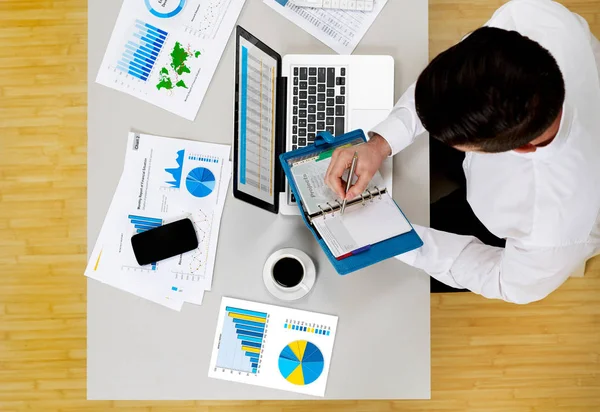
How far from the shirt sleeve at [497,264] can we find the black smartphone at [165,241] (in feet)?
1.54

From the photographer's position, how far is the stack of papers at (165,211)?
115cm

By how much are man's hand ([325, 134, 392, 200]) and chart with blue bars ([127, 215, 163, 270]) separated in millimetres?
411

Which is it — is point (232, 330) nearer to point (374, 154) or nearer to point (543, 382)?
point (374, 154)

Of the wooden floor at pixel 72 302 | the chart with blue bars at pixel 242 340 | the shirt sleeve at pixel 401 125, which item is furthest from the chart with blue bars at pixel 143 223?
the wooden floor at pixel 72 302

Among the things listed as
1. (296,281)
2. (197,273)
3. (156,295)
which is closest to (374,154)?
(296,281)

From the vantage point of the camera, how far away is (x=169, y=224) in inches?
45.1

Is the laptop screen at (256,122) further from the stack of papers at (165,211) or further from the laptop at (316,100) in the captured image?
the stack of papers at (165,211)

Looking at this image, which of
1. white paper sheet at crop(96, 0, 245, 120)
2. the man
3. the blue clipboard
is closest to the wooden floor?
the man

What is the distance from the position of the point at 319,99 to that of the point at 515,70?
0.50 m

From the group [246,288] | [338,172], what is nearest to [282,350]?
[246,288]

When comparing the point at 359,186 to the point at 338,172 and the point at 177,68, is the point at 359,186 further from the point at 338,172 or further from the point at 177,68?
the point at 177,68

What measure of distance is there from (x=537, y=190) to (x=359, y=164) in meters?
0.33

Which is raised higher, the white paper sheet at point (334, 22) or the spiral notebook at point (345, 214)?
the white paper sheet at point (334, 22)

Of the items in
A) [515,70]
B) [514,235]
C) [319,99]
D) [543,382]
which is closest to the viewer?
[515,70]
